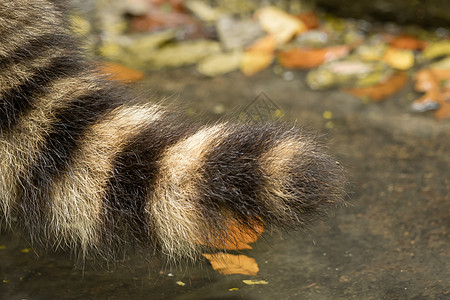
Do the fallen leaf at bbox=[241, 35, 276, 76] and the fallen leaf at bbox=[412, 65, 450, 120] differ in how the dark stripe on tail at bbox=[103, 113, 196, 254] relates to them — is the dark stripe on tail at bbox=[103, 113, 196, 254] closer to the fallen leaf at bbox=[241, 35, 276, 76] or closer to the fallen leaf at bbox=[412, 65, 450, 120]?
the fallen leaf at bbox=[412, 65, 450, 120]

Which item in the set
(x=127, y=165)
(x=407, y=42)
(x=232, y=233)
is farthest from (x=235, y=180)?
(x=407, y=42)

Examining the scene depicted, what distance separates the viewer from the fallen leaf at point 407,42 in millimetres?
3076

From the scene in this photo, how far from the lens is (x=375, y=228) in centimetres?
193

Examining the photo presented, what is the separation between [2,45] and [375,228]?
129cm

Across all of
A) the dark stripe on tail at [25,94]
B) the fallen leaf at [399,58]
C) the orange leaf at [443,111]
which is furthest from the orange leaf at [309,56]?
the dark stripe on tail at [25,94]

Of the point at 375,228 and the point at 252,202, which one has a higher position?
the point at 252,202

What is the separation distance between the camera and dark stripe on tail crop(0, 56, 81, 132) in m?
1.51

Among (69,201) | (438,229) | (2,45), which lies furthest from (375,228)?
(2,45)

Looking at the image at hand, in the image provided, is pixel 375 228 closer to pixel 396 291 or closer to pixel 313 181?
pixel 396 291

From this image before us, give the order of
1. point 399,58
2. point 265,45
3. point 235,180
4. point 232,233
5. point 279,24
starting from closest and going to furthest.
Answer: point 235,180 < point 232,233 < point 399,58 < point 265,45 < point 279,24

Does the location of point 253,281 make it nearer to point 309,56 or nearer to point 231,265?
point 231,265

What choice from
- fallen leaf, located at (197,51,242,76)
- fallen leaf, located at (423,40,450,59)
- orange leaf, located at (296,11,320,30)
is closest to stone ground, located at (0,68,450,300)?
fallen leaf, located at (423,40,450,59)

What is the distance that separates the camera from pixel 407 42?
10.3 ft

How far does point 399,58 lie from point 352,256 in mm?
1490
